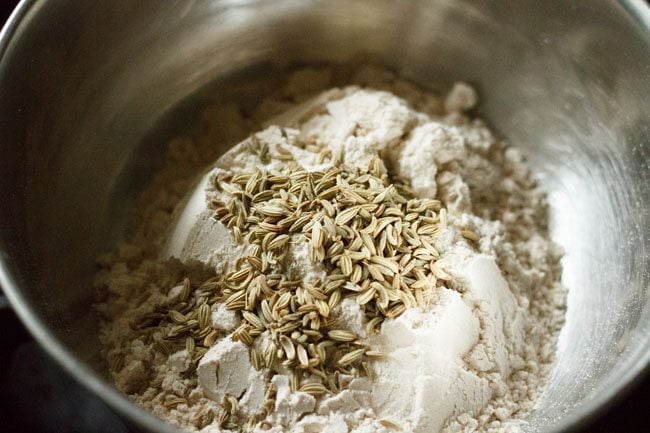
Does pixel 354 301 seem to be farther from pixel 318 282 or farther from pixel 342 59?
pixel 342 59

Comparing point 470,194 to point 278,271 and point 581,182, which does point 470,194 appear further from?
point 278,271

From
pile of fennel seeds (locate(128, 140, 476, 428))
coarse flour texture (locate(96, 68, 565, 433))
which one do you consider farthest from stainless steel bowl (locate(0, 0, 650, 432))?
pile of fennel seeds (locate(128, 140, 476, 428))

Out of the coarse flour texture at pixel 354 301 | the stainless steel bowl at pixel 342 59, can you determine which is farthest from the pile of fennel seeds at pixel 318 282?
the stainless steel bowl at pixel 342 59

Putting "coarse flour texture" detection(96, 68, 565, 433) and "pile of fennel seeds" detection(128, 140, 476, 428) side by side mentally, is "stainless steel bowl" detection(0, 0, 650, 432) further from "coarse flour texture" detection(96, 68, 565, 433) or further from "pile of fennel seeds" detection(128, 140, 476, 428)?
"pile of fennel seeds" detection(128, 140, 476, 428)

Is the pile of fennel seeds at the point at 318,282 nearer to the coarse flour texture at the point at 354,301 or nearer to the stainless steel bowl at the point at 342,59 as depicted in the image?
the coarse flour texture at the point at 354,301
